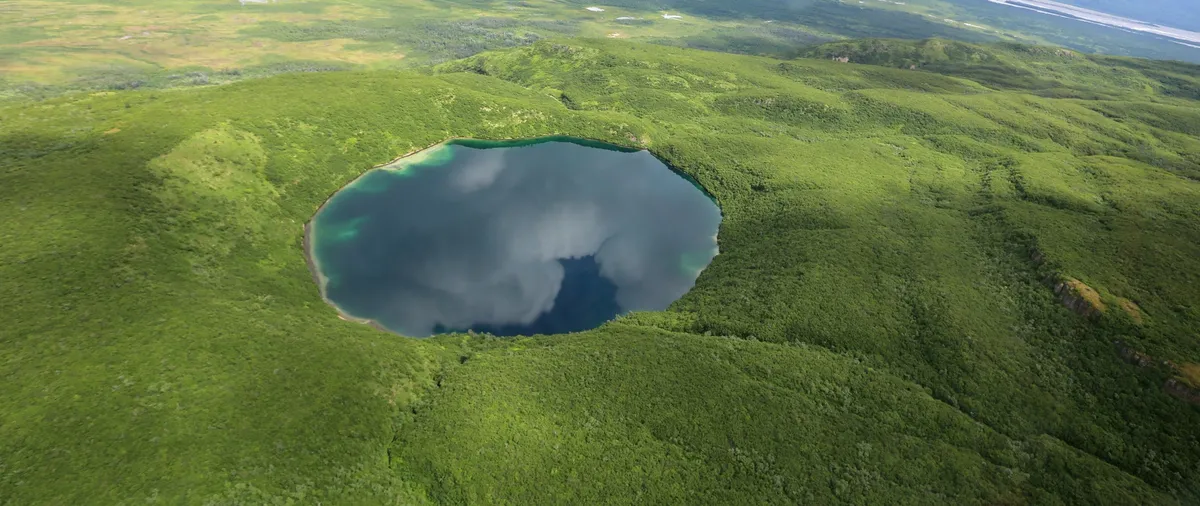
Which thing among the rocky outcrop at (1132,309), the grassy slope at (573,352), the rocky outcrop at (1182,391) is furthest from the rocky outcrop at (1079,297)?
the rocky outcrop at (1182,391)

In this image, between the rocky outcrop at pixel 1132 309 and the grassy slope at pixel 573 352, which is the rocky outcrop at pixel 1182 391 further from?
the rocky outcrop at pixel 1132 309

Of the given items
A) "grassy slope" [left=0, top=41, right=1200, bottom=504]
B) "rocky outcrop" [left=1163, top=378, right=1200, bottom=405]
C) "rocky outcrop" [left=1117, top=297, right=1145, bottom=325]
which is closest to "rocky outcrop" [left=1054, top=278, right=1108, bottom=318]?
"grassy slope" [left=0, top=41, right=1200, bottom=504]

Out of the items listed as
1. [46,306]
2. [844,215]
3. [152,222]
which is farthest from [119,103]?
[844,215]

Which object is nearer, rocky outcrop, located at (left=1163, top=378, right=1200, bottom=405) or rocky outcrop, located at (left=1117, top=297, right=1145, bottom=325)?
rocky outcrop, located at (left=1163, top=378, right=1200, bottom=405)

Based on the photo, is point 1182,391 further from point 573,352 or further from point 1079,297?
point 573,352

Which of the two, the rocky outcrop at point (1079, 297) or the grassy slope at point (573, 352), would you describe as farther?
the rocky outcrop at point (1079, 297)

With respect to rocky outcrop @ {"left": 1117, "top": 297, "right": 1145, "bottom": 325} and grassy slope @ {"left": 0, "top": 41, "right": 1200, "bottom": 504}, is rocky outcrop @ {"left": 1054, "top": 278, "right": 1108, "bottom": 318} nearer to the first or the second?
grassy slope @ {"left": 0, "top": 41, "right": 1200, "bottom": 504}

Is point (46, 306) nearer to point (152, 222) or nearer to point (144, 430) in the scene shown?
point (152, 222)

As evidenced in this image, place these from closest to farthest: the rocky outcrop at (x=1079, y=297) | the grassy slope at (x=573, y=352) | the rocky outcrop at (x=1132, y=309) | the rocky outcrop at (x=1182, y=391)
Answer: the grassy slope at (x=573, y=352), the rocky outcrop at (x=1182, y=391), the rocky outcrop at (x=1132, y=309), the rocky outcrop at (x=1079, y=297)

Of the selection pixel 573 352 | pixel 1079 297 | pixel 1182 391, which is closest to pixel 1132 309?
pixel 1079 297
